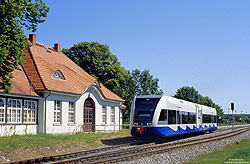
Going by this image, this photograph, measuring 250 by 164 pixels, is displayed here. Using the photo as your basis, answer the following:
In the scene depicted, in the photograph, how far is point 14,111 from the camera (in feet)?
74.6

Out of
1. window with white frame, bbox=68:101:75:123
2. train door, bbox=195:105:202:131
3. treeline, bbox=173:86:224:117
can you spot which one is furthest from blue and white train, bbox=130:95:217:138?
treeline, bbox=173:86:224:117

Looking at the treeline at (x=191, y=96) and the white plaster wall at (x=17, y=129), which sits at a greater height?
the treeline at (x=191, y=96)

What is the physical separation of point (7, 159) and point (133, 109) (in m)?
10.0

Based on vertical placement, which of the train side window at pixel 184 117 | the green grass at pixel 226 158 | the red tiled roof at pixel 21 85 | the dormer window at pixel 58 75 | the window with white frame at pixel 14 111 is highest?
the dormer window at pixel 58 75

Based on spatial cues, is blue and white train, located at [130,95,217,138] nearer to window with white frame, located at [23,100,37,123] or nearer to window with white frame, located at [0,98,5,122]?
window with white frame, located at [23,100,37,123]

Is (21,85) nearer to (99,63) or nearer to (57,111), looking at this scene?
(57,111)

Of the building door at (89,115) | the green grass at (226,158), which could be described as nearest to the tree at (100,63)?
the building door at (89,115)

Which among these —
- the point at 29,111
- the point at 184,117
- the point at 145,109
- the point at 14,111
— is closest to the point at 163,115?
the point at 145,109

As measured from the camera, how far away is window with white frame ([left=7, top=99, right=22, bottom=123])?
22.3 m

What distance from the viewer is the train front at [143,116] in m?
22.2

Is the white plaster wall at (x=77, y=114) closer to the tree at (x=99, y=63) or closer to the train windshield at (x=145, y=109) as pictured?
the train windshield at (x=145, y=109)

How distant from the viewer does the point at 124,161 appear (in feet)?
47.4

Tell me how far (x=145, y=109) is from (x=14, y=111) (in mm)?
8738

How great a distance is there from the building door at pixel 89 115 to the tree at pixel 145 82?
1523 inches
